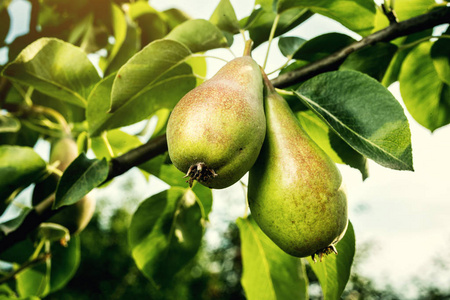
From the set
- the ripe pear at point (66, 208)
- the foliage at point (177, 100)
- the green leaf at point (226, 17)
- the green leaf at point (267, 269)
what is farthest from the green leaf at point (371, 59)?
the ripe pear at point (66, 208)

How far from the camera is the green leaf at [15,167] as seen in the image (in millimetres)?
795

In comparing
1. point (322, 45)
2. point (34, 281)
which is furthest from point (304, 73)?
point (34, 281)

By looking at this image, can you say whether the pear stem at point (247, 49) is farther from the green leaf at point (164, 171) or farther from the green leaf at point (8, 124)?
the green leaf at point (8, 124)

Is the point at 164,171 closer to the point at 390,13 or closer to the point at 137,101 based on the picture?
the point at 137,101

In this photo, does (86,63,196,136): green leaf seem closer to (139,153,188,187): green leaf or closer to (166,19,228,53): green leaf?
(166,19,228,53): green leaf

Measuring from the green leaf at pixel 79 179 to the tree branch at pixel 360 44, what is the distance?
0.34m

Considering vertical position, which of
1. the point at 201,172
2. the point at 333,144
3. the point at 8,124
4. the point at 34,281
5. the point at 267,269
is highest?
the point at 201,172

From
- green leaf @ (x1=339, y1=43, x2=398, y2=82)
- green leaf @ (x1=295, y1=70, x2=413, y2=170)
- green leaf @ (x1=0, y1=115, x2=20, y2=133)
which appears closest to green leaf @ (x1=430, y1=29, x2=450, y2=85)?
green leaf @ (x1=339, y1=43, x2=398, y2=82)

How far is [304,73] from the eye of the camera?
690mm

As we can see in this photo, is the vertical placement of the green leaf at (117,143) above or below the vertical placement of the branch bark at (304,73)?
below

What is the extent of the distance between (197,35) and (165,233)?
0.44 m

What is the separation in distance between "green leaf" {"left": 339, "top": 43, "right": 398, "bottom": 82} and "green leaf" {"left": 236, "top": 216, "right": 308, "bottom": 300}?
0.37m

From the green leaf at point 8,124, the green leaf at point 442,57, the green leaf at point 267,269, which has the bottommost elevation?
the green leaf at point 267,269

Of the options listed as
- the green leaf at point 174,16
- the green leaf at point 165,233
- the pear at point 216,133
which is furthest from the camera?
the green leaf at point 174,16
